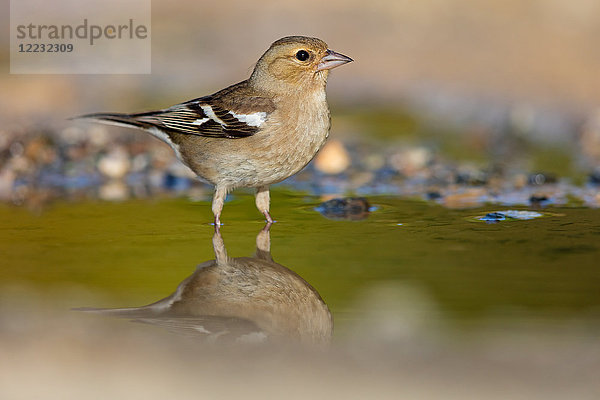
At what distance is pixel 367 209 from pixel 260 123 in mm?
1038

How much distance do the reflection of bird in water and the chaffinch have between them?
122 centimetres

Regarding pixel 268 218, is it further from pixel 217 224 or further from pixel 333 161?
pixel 333 161

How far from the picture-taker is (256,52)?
1275cm

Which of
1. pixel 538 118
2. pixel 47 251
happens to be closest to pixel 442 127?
pixel 538 118

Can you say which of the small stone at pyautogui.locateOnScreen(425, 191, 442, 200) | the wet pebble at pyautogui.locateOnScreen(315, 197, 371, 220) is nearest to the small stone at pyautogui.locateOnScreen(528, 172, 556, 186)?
the small stone at pyautogui.locateOnScreen(425, 191, 442, 200)

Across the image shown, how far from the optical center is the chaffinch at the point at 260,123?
6035 mm

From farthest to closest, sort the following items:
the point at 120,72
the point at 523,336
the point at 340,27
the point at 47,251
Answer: the point at 340,27 < the point at 120,72 < the point at 47,251 < the point at 523,336

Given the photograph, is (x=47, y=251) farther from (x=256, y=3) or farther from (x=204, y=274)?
(x=256, y=3)

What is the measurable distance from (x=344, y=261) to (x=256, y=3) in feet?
33.4

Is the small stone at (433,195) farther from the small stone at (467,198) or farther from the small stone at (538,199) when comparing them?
the small stone at (538,199)

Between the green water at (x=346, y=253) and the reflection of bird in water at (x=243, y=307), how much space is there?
3.2 inches

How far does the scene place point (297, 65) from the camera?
6324mm

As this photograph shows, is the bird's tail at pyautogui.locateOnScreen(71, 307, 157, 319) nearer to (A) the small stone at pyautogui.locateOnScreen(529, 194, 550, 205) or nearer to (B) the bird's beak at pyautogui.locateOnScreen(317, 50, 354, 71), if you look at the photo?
(B) the bird's beak at pyautogui.locateOnScreen(317, 50, 354, 71)

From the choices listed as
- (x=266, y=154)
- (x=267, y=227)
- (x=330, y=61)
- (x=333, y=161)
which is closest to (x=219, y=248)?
(x=267, y=227)
